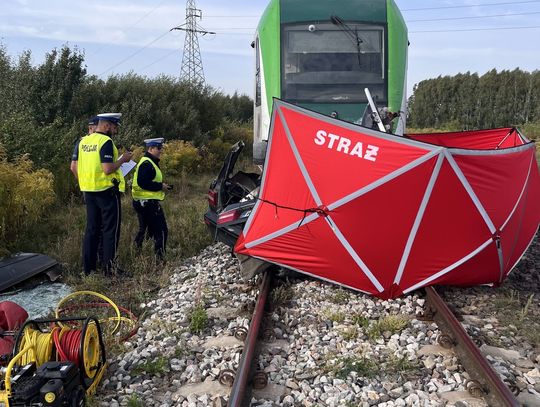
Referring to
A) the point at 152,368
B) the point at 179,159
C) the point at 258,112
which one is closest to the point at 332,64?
the point at 258,112

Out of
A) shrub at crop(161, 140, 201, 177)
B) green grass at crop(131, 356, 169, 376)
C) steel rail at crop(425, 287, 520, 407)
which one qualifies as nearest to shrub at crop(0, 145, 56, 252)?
green grass at crop(131, 356, 169, 376)

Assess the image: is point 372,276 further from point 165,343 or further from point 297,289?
point 165,343

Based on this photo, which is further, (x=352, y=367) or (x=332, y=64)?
(x=332, y=64)

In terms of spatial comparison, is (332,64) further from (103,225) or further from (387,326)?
(387,326)

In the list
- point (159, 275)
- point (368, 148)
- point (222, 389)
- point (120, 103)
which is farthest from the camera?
point (120, 103)

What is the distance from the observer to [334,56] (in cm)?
898

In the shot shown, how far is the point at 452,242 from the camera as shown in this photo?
5145mm

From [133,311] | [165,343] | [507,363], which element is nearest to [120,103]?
[133,311]

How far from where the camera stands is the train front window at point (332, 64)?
890cm

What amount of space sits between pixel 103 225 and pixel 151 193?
2.76 ft

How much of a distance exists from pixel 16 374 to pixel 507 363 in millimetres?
3524

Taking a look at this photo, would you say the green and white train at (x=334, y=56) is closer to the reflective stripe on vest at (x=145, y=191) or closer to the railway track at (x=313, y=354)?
the reflective stripe on vest at (x=145, y=191)

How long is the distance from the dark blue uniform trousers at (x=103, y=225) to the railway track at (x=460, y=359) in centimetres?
244

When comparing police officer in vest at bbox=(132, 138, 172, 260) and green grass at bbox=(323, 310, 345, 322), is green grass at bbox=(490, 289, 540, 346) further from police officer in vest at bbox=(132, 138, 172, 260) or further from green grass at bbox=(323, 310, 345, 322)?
police officer in vest at bbox=(132, 138, 172, 260)
